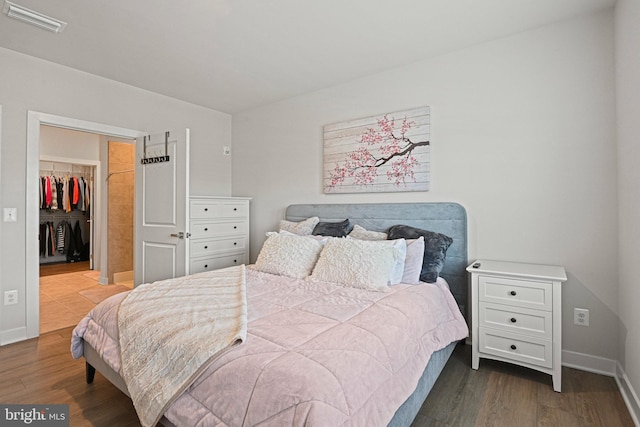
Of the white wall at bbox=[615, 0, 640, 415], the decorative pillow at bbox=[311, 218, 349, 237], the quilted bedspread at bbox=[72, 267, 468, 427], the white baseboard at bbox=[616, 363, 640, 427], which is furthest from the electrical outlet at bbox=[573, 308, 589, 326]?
the decorative pillow at bbox=[311, 218, 349, 237]

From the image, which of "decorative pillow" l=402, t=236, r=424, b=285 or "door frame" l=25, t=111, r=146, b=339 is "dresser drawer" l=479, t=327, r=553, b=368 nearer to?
"decorative pillow" l=402, t=236, r=424, b=285

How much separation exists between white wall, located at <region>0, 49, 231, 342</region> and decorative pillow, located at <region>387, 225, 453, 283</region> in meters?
3.11

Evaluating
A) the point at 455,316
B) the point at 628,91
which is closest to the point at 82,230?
the point at 455,316

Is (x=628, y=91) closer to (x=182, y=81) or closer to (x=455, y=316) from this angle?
(x=455, y=316)

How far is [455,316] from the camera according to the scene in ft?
7.39

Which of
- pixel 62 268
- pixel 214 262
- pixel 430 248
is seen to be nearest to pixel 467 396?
pixel 430 248

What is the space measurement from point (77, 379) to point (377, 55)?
3.39 m

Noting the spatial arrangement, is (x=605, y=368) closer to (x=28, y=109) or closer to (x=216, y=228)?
(x=216, y=228)

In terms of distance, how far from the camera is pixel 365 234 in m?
2.90

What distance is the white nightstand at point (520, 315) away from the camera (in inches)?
78.9

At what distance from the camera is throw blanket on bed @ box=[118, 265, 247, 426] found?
4.22 ft

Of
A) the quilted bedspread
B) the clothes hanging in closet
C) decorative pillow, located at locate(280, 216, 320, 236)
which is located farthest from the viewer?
the clothes hanging in closet

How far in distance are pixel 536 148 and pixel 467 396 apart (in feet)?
6.00

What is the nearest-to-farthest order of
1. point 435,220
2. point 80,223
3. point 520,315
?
point 520,315 → point 435,220 → point 80,223
